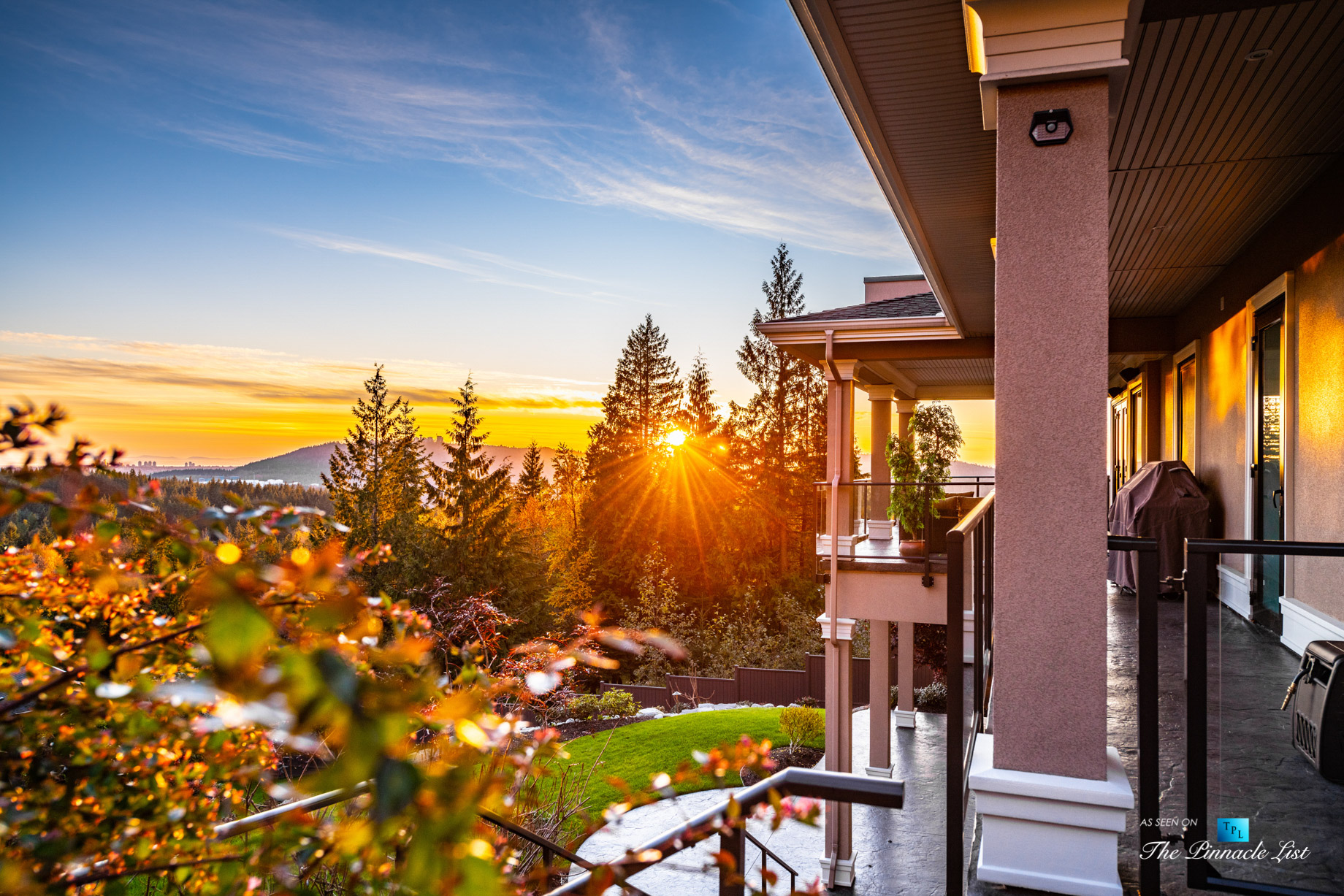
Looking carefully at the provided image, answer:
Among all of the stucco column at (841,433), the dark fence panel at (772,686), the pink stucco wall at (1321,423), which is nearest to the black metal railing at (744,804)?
the pink stucco wall at (1321,423)

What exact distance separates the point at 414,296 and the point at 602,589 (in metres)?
13.2

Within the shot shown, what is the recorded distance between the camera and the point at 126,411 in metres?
18.0

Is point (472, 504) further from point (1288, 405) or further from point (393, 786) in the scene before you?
point (393, 786)

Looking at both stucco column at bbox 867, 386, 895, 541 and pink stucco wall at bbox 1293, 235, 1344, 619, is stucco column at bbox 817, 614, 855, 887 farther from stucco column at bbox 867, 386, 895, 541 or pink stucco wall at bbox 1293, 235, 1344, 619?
stucco column at bbox 867, 386, 895, 541

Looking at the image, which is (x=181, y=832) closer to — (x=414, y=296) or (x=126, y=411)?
(x=126, y=411)

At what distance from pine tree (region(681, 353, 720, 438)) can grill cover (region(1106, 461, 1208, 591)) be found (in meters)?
26.9

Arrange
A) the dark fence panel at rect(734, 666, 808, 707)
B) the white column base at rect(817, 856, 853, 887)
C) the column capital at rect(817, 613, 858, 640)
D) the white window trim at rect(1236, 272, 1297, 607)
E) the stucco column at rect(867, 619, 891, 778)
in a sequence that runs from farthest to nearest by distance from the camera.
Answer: the dark fence panel at rect(734, 666, 808, 707), the stucco column at rect(867, 619, 891, 778), the column capital at rect(817, 613, 858, 640), the white column base at rect(817, 856, 853, 887), the white window trim at rect(1236, 272, 1297, 607)

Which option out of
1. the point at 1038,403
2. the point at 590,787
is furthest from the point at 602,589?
the point at 1038,403

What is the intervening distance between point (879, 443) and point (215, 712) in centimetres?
1301

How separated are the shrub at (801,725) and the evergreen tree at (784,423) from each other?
19.3 meters

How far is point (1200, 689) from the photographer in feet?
7.61

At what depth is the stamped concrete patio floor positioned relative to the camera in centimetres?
252

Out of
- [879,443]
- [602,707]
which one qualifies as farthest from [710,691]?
[879,443]

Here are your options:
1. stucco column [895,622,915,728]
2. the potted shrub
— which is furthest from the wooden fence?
the potted shrub
